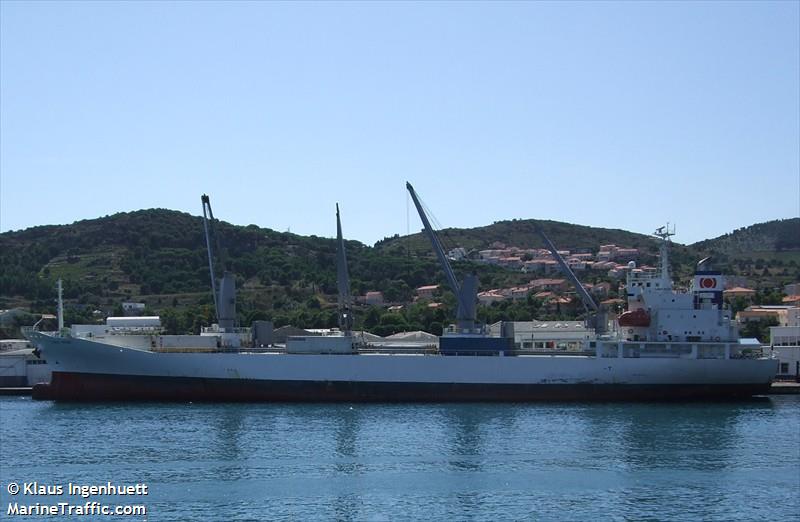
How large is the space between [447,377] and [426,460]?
42.4 feet

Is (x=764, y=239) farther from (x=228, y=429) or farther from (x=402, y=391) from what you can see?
(x=228, y=429)

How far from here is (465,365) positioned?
41.3m

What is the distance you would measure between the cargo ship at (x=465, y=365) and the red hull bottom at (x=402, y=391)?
4 cm

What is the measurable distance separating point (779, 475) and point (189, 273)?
3319 inches

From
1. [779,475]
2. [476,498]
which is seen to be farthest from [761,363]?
[476,498]

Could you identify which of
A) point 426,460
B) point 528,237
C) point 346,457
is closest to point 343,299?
point 346,457

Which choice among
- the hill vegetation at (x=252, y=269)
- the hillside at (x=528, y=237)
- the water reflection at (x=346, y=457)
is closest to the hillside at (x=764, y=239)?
the hill vegetation at (x=252, y=269)

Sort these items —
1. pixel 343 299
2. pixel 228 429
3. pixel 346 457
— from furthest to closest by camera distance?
pixel 343 299, pixel 228 429, pixel 346 457

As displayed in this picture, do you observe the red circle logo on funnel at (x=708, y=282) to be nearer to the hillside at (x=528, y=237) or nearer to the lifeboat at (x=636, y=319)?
the lifeboat at (x=636, y=319)

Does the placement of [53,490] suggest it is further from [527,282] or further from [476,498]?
[527,282]

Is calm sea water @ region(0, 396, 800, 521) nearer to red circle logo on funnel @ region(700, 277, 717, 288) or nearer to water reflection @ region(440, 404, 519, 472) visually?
water reflection @ region(440, 404, 519, 472)

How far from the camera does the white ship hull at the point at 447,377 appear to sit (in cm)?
4125

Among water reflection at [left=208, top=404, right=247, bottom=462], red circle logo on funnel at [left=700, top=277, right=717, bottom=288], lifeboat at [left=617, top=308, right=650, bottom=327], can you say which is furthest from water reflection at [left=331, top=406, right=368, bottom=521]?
red circle logo on funnel at [left=700, top=277, right=717, bottom=288]

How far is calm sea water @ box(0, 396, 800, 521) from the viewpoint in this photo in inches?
933
